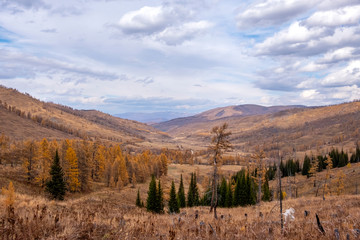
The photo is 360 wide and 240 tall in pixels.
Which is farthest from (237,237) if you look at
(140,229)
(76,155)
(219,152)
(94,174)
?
(94,174)

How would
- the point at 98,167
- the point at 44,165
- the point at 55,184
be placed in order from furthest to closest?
the point at 98,167
the point at 44,165
the point at 55,184

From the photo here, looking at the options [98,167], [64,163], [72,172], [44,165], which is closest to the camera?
[44,165]

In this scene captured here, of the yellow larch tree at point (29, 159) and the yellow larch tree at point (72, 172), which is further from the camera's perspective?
the yellow larch tree at point (72, 172)

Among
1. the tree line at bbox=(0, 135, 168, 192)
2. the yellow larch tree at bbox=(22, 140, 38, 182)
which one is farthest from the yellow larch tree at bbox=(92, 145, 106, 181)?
the yellow larch tree at bbox=(22, 140, 38, 182)

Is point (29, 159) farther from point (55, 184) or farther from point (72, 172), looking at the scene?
point (55, 184)

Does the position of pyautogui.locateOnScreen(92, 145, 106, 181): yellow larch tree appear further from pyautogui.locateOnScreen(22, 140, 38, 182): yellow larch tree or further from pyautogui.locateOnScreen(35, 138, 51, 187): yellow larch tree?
pyautogui.locateOnScreen(22, 140, 38, 182): yellow larch tree

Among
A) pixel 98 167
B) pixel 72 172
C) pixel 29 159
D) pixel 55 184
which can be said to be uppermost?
pixel 29 159

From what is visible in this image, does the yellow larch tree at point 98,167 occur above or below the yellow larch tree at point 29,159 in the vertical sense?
below

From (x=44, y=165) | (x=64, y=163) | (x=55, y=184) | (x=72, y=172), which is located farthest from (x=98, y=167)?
(x=55, y=184)

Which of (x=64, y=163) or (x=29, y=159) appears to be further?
(x=64, y=163)

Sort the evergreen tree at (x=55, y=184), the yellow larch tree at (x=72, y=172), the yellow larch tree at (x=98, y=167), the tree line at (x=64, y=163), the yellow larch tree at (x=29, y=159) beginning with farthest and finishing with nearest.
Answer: the yellow larch tree at (x=98, y=167)
the yellow larch tree at (x=72, y=172)
the tree line at (x=64, y=163)
the yellow larch tree at (x=29, y=159)
the evergreen tree at (x=55, y=184)

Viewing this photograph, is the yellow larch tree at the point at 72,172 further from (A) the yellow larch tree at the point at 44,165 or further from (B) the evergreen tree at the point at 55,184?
(B) the evergreen tree at the point at 55,184

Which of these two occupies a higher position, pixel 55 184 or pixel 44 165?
pixel 44 165

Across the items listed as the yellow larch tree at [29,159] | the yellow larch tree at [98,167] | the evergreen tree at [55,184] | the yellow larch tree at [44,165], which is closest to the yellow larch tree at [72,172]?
the yellow larch tree at [44,165]
